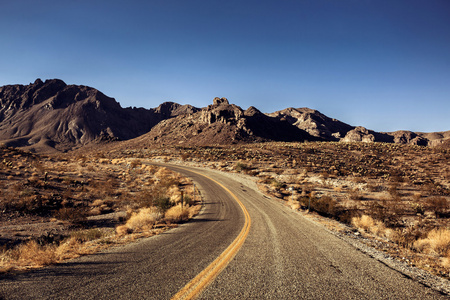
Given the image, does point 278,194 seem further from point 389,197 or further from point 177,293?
point 177,293

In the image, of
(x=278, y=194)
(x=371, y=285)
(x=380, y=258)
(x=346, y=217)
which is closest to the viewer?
(x=371, y=285)

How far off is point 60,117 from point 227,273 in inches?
7967

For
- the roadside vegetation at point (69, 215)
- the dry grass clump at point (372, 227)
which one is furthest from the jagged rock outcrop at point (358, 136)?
the roadside vegetation at point (69, 215)

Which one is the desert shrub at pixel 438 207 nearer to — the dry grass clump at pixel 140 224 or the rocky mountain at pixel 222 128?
the dry grass clump at pixel 140 224

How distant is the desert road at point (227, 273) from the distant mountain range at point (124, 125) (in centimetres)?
7679

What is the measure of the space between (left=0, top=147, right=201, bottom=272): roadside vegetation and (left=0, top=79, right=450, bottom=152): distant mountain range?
223 ft

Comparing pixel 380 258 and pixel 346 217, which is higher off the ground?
pixel 380 258

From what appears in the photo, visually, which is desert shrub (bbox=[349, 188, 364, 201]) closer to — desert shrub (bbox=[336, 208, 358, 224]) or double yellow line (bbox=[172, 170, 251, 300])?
desert shrub (bbox=[336, 208, 358, 224])

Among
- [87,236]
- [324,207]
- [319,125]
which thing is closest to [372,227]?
[324,207]

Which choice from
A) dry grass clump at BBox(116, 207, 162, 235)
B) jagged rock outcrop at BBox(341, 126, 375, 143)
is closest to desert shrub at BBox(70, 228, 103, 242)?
dry grass clump at BBox(116, 207, 162, 235)

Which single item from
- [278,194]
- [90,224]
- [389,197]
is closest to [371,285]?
[90,224]

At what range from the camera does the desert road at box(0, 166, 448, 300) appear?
3.63 meters

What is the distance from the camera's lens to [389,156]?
3947 cm

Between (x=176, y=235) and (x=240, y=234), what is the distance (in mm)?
2406
